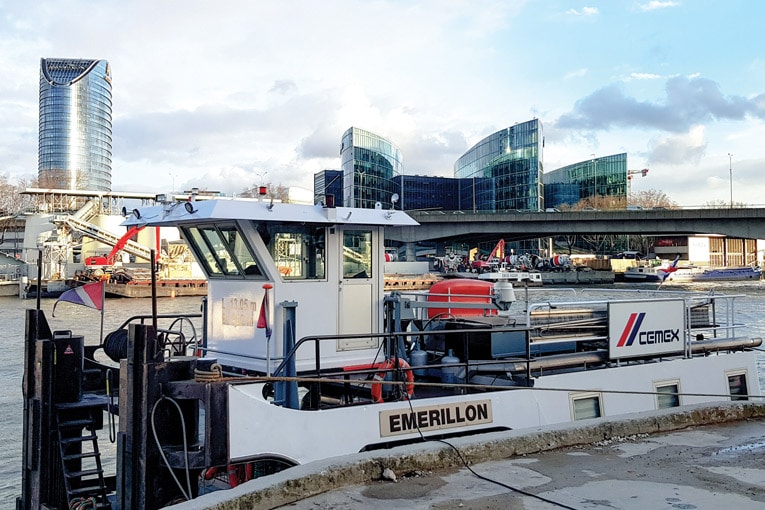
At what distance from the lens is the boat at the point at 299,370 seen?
6.86 metres

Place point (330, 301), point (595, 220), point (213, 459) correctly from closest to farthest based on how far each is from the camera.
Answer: point (213, 459)
point (330, 301)
point (595, 220)

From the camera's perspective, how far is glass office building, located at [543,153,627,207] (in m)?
119

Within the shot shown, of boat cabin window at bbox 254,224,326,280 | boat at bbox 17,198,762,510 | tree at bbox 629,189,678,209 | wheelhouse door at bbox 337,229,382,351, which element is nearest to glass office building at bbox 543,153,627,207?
tree at bbox 629,189,678,209

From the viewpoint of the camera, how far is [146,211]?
9586 millimetres

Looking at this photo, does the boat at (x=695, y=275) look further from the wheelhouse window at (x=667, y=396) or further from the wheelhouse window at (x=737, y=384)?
the wheelhouse window at (x=667, y=396)

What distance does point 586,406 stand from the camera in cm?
966

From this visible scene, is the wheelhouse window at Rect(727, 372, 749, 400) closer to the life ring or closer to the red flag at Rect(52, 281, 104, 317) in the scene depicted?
the life ring

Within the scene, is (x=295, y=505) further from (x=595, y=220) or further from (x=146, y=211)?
(x=595, y=220)

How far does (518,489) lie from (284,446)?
262cm

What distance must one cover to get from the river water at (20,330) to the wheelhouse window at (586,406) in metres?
4.84

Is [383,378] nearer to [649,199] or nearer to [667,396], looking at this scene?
[667,396]

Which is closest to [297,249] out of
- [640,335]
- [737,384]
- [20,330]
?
[640,335]

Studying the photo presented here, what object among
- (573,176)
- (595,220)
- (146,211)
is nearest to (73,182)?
(573,176)

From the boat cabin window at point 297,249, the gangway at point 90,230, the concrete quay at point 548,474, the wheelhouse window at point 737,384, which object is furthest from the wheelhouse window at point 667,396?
the gangway at point 90,230
